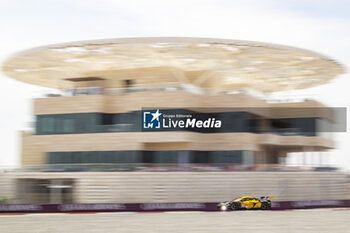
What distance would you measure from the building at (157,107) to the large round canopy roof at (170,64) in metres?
0.09

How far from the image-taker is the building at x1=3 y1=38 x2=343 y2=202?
5081 centimetres

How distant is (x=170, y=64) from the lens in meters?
55.7

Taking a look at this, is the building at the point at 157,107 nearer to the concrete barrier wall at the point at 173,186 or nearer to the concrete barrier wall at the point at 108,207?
the concrete barrier wall at the point at 173,186

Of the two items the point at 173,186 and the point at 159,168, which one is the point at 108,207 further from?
the point at 159,168

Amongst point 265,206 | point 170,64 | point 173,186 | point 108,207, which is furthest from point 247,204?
point 170,64

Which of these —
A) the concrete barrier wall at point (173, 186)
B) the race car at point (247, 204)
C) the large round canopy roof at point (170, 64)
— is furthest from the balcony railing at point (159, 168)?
the large round canopy roof at point (170, 64)

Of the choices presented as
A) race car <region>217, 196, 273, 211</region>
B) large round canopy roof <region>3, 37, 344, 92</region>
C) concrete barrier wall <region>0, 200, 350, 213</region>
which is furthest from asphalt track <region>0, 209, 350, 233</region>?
large round canopy roof <region>3, 37, 344, 92</region>

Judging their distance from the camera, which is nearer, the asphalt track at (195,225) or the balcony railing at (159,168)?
the asphalt track at (195,225)

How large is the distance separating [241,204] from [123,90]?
59.0ft

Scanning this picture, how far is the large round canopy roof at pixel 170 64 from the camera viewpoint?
49906 mm

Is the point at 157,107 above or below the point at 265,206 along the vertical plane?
above

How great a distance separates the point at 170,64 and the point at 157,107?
4635mm

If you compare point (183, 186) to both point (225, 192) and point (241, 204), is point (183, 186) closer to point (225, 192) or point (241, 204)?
point (225, 192)

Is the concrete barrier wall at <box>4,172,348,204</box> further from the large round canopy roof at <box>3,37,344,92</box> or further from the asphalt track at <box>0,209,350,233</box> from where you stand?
the asphalt track at <box>0,209,350,233</box>
